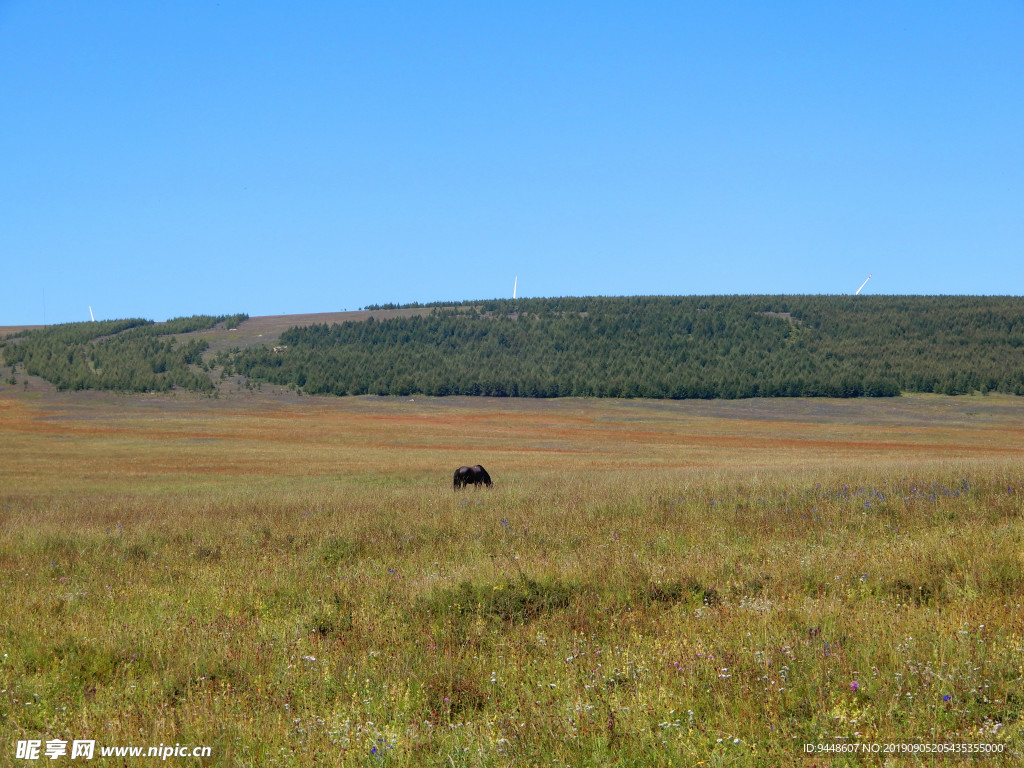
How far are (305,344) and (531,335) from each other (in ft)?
148

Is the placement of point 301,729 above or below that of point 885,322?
below

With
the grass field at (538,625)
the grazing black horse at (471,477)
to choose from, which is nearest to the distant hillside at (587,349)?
the grazing black horse at (471,477)

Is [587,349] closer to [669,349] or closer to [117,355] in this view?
[669,349]

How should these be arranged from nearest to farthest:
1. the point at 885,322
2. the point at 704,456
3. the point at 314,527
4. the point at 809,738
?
the point at 809,738 → the point at 314,527 → the point at 704,456 → the point at 885,322

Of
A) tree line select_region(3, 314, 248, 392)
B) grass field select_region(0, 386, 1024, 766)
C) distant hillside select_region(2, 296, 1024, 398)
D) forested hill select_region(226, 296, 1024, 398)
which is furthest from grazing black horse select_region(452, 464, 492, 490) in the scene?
tree line select_region(3, 314, 248, 392)

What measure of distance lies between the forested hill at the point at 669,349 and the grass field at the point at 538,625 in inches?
4071

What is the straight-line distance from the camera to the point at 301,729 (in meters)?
4.82

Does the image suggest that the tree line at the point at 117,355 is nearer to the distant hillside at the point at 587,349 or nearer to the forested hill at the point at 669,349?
the distant hillside at the point at 587,349

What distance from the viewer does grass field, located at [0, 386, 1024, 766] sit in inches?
185

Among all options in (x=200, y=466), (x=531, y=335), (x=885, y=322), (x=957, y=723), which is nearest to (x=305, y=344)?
(x=531, y=335)

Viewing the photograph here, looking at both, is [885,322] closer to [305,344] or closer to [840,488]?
[305,344]

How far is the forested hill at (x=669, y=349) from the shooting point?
11619 centimetres

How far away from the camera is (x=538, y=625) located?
22.8 feet

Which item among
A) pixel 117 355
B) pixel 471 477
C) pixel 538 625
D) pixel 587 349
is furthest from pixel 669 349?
pixel 538 625
